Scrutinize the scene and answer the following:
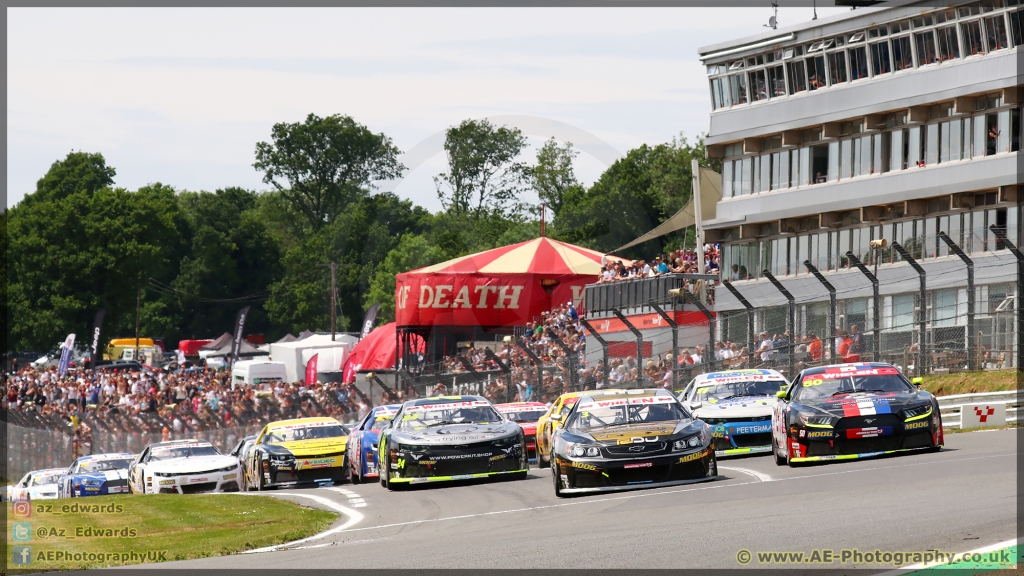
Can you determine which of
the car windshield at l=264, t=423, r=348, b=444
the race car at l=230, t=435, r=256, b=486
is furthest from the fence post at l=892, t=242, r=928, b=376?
the race car at l=230, t=435, r=256, b=486

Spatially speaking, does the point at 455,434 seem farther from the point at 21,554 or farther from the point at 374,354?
the point at 374,354

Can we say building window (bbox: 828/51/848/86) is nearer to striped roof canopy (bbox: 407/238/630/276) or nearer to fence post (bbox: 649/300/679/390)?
striped roof canopy (bbox: 407/238/630/276)

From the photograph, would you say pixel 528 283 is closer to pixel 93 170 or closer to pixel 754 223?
pixel 754 223

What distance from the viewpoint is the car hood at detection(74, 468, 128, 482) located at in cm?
2806

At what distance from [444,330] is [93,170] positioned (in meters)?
68.7

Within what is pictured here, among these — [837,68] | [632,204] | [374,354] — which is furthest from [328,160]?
[837,68]

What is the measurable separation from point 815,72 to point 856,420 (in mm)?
29617

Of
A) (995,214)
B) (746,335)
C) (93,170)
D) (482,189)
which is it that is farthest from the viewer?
(93,170)

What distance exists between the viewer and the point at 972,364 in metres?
27.7

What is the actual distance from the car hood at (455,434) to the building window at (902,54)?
25854mm

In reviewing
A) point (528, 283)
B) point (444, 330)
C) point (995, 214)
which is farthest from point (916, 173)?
point (444, 330)

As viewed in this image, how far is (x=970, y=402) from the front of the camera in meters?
25.7

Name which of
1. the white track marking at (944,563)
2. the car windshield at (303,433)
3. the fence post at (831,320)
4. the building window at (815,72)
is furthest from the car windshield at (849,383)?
the building window at (815,72)

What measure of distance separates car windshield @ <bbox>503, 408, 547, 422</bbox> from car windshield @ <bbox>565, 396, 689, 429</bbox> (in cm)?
809
